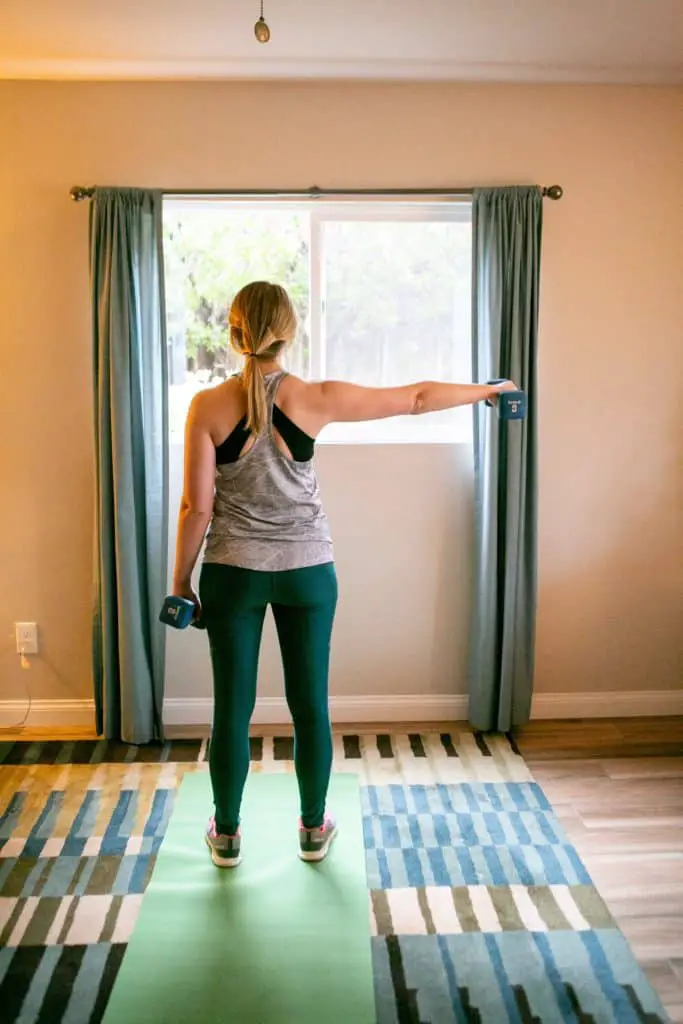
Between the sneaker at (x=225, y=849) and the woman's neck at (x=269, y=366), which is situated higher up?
the woman's neck at (x=269, y=366)

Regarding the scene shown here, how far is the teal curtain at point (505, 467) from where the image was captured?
129 inches

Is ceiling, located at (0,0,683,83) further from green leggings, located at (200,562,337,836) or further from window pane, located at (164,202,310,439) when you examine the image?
green leggings, located at (200,562,337,836)

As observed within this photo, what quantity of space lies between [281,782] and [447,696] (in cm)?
87

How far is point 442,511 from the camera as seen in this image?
3.53 m

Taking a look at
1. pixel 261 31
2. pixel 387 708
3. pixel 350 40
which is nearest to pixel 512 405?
pixel 261 31

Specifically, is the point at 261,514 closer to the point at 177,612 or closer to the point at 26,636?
the point at 177,612

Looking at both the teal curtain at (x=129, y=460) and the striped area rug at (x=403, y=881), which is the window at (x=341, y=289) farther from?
the striped area rug at (x=403, y=881)

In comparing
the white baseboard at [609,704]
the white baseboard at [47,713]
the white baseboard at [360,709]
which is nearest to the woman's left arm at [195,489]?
the white baseboard at [360,709]

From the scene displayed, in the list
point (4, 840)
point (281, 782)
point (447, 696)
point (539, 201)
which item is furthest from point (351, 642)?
point (539, 201)

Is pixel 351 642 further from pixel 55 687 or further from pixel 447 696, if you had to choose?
pixel 55 687

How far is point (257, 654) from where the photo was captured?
2.35 metres

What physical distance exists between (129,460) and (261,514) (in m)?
1.18

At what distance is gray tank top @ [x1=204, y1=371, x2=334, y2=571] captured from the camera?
223 centimetres

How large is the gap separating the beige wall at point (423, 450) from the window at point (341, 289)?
15 centimetres
